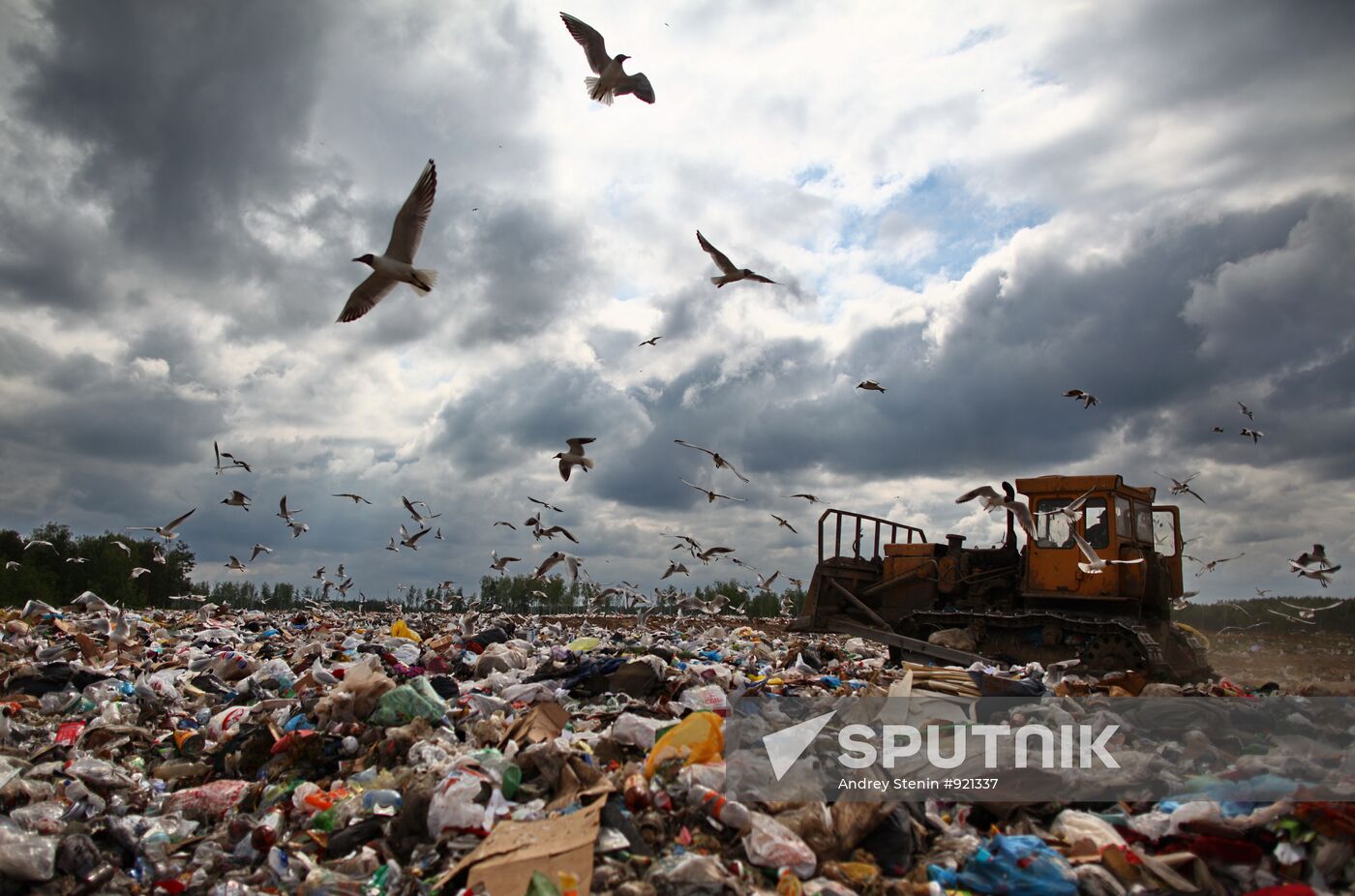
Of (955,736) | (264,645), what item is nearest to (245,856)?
(955,736)

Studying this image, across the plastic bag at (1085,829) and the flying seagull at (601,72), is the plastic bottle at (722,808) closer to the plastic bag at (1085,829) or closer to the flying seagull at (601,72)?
the plastic bag at (1085,829)

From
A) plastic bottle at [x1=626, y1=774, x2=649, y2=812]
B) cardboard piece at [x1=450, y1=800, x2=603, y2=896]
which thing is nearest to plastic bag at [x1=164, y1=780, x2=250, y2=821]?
cardboard piece at [x1=450, y1=800, x2=603, y2=896]

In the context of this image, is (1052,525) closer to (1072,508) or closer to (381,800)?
(1072,508)

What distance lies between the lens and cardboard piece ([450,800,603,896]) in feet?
10.6

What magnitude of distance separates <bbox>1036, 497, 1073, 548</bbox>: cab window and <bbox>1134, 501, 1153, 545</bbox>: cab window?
33.5 inches

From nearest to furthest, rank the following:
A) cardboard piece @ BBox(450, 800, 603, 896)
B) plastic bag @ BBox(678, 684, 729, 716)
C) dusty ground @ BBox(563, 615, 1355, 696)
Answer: cardboard piece @ BBox(450, 800, 603, 896), plastic bag @ BBox(678, 684, 729, 716), dusty ground @ BBox(563, 615, 1355, 696)

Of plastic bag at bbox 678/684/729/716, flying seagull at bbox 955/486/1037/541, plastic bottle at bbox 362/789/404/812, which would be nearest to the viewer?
plastic bottle at bbox 362/789/404/812

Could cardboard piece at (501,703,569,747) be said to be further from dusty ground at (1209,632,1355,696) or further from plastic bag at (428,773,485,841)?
dusty ground at (1209,632,1355,696)

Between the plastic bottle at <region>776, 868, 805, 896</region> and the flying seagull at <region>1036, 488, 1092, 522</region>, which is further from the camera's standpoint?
the flying seagull at <region>1036, 488, 1092, 522</region>

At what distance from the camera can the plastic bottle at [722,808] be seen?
140 inches

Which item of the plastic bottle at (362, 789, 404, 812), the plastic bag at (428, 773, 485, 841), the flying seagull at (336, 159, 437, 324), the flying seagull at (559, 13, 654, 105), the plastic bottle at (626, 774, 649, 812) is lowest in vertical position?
the plastic bottle at (362, 789, 404, 812)

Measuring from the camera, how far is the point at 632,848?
346 cm

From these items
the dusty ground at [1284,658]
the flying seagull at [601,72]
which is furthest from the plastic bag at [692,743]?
the dusty ground at [1284,658]

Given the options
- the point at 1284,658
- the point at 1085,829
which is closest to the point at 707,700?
the point at 1085,829
